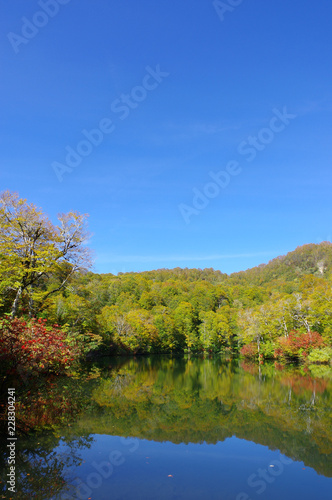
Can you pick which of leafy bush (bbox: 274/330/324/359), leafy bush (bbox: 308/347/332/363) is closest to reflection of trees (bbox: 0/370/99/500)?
leafy bush (bbox: 308/347/332/363)

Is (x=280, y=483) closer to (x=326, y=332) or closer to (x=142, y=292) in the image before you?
(x=326, y=332)

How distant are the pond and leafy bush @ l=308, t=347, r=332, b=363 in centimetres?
1840

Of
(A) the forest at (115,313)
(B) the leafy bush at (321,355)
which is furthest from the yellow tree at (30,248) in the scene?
(B) the leafy bush at (321,355)

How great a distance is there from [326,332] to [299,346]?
281cm

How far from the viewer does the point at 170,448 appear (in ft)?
26.0

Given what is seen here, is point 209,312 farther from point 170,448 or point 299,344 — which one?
point 170,448

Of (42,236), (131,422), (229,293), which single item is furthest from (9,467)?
(229,293)

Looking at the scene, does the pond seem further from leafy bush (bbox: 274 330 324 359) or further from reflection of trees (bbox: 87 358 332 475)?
leafy bush (bbox: 274 330 324 359)

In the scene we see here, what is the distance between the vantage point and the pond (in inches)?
227

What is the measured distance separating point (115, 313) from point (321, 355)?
2623 cm

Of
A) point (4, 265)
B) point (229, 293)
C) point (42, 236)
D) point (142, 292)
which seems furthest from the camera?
point (229, 293)

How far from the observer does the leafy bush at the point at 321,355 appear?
29.8 m

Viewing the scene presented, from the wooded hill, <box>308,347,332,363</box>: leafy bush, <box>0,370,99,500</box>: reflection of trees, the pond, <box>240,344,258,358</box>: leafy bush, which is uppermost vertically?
the wooded hill

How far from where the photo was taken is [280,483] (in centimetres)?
622
